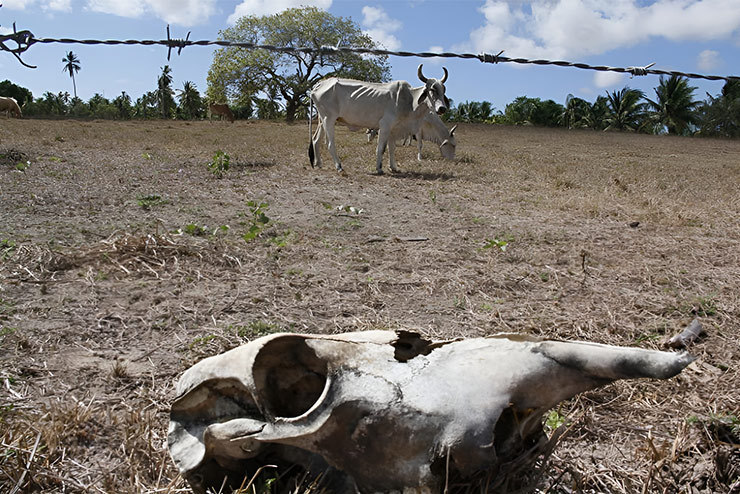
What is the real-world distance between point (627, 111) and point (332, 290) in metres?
59.6

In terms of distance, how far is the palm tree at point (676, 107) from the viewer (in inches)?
2042

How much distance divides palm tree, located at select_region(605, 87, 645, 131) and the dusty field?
168 ft

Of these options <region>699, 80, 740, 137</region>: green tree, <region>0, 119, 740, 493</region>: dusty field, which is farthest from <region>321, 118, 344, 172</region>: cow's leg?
<region>699, 80, 740, 137</region>: green tree

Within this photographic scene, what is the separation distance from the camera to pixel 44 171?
29.1 ft

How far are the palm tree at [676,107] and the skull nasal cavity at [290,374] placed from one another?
58041 mm

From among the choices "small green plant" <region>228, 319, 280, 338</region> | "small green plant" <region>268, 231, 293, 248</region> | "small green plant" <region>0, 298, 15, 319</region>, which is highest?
"small green plant" <region>268, 231, 293, 248</region>

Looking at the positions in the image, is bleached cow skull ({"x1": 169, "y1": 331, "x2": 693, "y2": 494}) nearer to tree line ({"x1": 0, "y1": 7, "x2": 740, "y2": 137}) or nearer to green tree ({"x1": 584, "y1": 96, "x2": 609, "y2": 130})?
tree line ({"x1": 0, "y1": 7, "x2": 740, "y2": 137})

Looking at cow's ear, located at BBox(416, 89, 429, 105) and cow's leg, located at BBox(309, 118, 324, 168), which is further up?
cow's ear, located at BBox(416, 89, 429, 105)

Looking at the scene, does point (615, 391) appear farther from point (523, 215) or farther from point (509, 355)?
point (523, 215)

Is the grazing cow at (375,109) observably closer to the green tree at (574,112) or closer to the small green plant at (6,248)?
the small green plant at (6,248)


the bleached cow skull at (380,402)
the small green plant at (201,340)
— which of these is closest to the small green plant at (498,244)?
the small green plant at (201,340)

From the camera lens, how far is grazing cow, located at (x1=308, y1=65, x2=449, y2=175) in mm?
11305

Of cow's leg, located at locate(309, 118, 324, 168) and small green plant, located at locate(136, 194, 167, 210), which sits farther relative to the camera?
cow's leg, located at locate(309, 118, 324, 168)

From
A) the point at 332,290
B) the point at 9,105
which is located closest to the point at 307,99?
the point at 9,105
